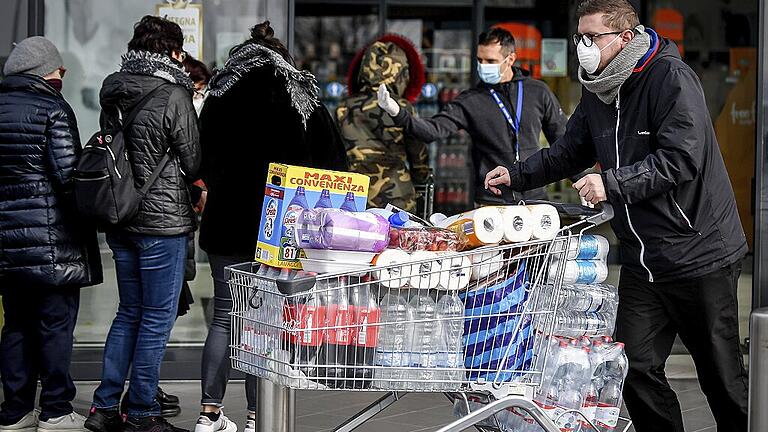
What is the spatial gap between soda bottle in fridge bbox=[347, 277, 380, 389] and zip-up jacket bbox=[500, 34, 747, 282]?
Answer: 1.11 metres

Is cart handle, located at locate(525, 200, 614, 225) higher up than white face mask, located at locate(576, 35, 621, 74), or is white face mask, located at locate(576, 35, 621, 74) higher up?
white face mask, located at locate(576, 35, 621, 74)

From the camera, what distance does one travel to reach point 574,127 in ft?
16.3

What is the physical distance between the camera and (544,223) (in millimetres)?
3801

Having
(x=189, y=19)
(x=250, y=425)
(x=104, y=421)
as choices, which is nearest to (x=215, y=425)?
(x=250, y=425)

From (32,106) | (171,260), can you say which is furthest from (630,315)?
(32,106)

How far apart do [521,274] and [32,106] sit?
2.99m

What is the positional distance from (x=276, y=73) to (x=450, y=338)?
2319mm

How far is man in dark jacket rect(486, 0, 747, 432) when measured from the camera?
4.49 meters

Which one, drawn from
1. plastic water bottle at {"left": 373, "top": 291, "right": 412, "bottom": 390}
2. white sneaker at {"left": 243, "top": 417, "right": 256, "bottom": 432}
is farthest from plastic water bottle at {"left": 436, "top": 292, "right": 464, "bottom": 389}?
white sneaker at {"left": 243, "top": 417, "right": 256, "bottom": 432}

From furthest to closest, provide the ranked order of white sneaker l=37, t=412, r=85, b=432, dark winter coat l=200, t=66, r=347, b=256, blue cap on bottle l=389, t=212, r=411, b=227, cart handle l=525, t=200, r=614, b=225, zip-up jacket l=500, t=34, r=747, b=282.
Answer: white sneaker l=37, t=412, r=85, b=432 → dark winter coat l=200, t=66, r=347, b=256 → zip-up jacket l=500, t=34, r=747, b=282 → cart handle l=525, t=200, r=614, b=225 → blue cap on bottle l=389, t=212, r=411, b=227

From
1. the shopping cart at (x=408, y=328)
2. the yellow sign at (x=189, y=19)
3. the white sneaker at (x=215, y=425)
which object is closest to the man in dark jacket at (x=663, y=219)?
the shopping cart at (x=408, y=328)

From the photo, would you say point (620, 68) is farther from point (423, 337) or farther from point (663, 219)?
point (423, 337)

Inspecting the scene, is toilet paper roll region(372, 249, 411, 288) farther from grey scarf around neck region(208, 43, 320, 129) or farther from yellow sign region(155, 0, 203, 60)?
yellow sign region(155, 0, 203, 60)

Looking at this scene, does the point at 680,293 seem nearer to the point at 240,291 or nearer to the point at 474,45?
the point at 240,291
